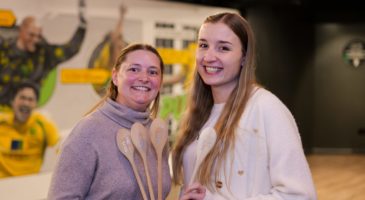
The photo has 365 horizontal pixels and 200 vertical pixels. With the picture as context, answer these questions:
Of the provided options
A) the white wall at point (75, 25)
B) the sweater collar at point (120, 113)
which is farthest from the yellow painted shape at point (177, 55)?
the sweater collar at point (120, 113)

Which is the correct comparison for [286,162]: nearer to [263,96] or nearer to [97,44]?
[263,96]

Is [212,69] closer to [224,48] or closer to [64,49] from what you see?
[224,48]

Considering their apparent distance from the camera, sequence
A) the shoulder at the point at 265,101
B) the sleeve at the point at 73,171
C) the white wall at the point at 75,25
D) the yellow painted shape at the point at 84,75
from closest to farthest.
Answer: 1. the sleeve at the point at 73,171
2. the shoulder at the point at 265,101
3. the white wall at the point at 75,25
4. the yellow painted shape at the point at 84,75

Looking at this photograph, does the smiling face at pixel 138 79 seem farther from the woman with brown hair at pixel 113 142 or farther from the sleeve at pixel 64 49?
the sleeve at pixel 64 49

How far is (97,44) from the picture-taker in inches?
167

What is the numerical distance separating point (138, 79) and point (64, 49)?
2595mm

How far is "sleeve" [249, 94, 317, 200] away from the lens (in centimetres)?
142

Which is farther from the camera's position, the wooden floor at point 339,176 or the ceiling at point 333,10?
the ceiling at point 333,10

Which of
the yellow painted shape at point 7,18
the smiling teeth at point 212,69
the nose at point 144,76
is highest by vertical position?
the yellow painted shape at point 7,18

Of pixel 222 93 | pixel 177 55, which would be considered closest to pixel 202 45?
pixel 222 93

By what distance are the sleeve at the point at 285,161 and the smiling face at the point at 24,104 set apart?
2.65 metres

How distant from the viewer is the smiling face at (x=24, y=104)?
144 inches

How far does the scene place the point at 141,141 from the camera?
1.47 m

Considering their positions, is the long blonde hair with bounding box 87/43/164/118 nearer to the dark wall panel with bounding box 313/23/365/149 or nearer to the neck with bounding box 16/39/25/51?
the neck with bounding box 16/39/25/51
